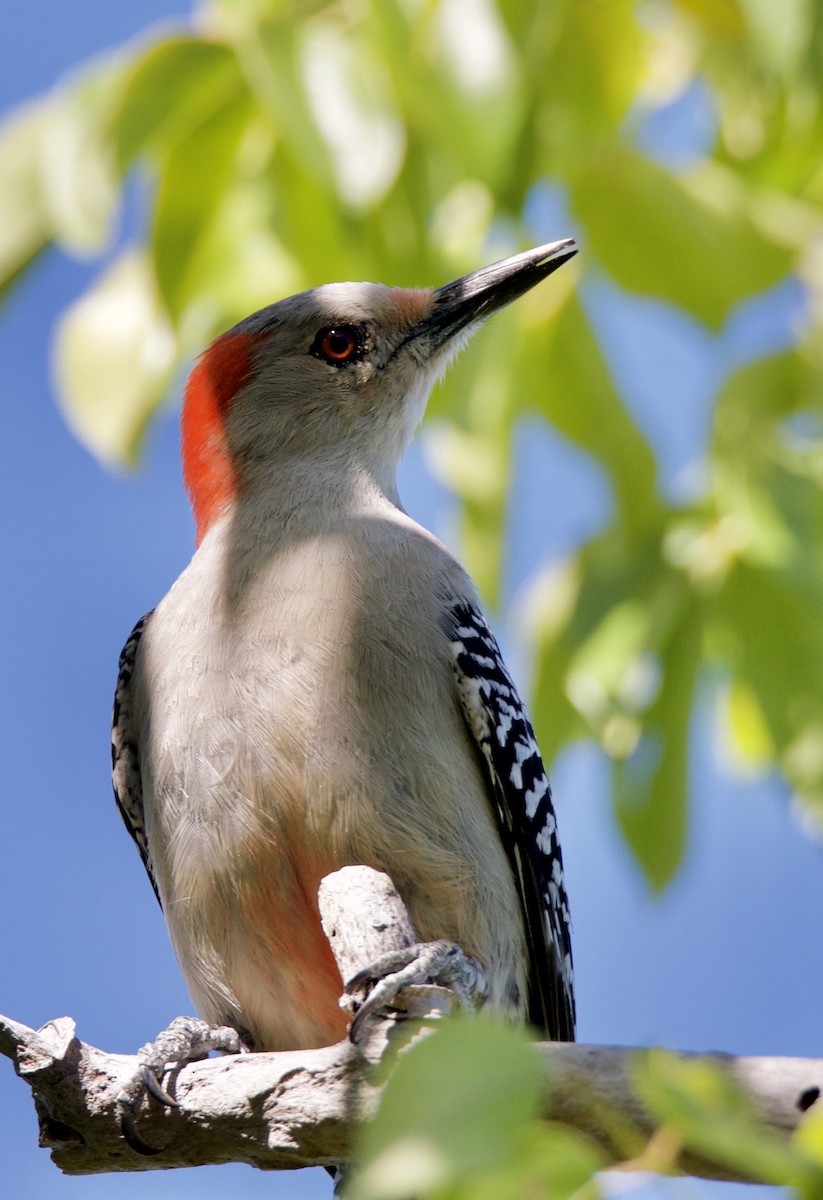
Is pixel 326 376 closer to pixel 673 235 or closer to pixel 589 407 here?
pixel 589 407

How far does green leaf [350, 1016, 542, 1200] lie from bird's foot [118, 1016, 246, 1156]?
1884 mm

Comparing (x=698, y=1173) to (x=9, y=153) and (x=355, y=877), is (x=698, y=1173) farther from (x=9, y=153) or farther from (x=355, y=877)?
(x=9, y=153)

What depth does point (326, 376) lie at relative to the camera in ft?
19.3

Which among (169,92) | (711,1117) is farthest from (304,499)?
(711,1117)

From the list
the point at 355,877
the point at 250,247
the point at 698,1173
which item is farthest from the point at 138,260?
the point at 698,1173

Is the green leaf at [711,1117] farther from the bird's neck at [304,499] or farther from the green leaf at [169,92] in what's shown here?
the bird's neck at [304,499]

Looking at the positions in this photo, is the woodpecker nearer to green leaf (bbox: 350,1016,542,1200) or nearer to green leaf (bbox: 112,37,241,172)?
green leaf (bbox: 112,37,241,172)

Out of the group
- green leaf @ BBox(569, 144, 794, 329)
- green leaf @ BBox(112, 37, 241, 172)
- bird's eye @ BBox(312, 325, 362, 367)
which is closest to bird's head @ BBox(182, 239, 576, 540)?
bird's eye @ BBox(312, 325, 362, 367)

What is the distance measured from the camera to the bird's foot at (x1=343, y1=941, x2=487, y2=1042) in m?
3.47

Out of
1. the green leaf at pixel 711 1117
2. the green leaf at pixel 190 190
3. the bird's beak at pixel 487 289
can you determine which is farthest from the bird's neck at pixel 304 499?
the green leaf at pixel 711 1117

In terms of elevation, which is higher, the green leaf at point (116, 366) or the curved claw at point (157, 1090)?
the green leaf at point (116, 366)

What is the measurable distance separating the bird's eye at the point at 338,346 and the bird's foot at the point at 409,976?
277 centimetres

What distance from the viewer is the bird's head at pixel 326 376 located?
5.75 metres

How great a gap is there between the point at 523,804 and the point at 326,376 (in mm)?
2127
